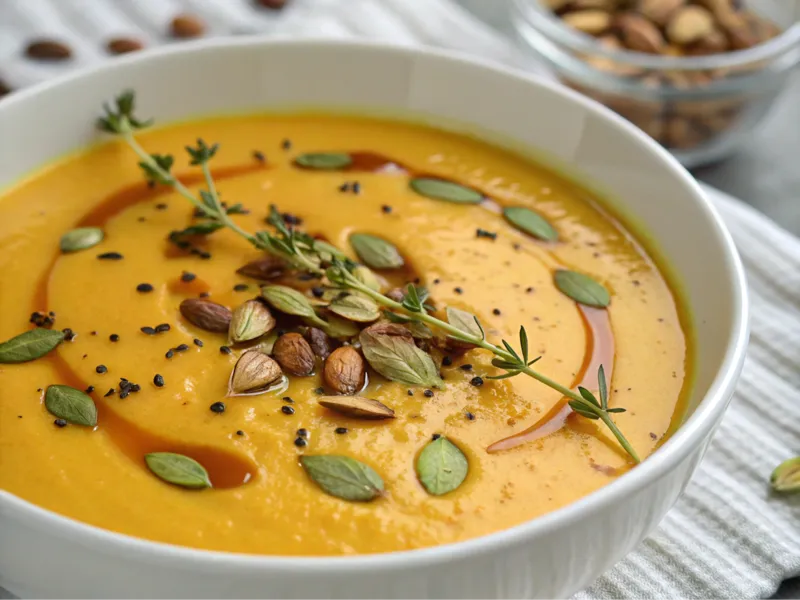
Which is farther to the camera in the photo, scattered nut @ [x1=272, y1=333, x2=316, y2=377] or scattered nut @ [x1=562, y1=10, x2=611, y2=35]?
scattered nut @ [x1=562, y1=10, x2=611, y2=35]

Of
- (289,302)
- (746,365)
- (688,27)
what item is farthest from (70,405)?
(688,27)

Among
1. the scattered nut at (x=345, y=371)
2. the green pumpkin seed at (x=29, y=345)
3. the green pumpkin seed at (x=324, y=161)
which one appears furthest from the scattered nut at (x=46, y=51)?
the scattered nut at (x=345, y=371)

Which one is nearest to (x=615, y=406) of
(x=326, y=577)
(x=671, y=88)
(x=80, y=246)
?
(x=326, y=577)

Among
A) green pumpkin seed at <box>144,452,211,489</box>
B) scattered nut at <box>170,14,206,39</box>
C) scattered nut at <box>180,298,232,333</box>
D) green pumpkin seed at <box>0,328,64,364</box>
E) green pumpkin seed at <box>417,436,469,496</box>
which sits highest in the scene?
green pumpkin seed at <box>417,436,469,496</box>

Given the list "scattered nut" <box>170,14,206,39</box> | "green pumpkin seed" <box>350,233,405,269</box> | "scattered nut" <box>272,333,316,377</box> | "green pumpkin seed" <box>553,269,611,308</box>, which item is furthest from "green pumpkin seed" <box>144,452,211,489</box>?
"scattered nut" <box>170,14,206,39</box>

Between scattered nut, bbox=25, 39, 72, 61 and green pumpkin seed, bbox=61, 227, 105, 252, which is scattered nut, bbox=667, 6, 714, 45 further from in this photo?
green pumpkin seed, bbox=61, 227, 105, 252

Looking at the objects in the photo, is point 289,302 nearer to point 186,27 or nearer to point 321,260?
point 321,260

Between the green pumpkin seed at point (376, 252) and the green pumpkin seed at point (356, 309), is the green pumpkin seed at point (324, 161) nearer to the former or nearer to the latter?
the green pumpkin seed at point (376, 252)
